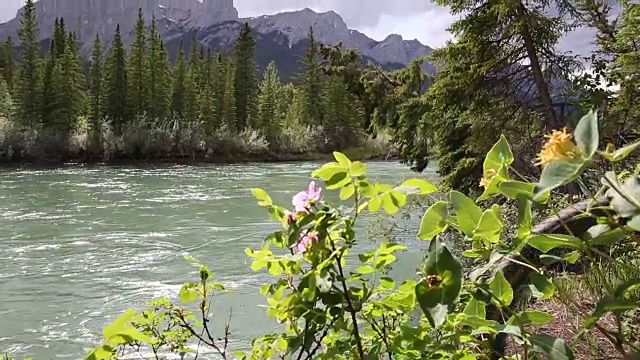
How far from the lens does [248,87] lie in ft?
119

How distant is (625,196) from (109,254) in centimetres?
829

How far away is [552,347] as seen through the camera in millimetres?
577

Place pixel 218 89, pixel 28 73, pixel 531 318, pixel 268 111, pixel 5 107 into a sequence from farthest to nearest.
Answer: pixel 218 89 → pixel 268 111 → pixel 28 73 → pixel 5 107 → pixel 531 318

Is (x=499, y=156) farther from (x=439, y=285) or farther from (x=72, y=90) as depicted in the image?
(x=72, y=90)

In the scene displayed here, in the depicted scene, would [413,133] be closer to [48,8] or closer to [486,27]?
[486,27]

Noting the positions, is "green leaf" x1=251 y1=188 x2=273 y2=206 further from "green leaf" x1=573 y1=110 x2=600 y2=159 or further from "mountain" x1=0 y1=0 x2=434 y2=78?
"mountain" x1=0 y1=0 x2=434 y2=78

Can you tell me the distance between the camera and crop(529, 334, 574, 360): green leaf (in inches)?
22.3

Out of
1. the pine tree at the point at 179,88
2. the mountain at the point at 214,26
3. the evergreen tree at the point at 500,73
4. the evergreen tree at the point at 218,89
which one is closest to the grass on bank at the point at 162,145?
the pine tree at the point at 179,88

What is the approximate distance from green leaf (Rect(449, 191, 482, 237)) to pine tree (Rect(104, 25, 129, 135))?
104 ft

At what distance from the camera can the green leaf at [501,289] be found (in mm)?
690

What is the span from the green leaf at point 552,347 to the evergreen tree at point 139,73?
108ft

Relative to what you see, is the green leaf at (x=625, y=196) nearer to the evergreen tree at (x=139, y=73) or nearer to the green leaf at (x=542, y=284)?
the green leaf at (x=542, y=284)

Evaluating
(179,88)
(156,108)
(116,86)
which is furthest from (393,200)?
(179,88)

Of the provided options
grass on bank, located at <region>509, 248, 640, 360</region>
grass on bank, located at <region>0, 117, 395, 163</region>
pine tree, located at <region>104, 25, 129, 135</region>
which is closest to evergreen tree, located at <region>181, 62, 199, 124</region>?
grass on bank, located at <region>0, 117, 395, 163</region>
